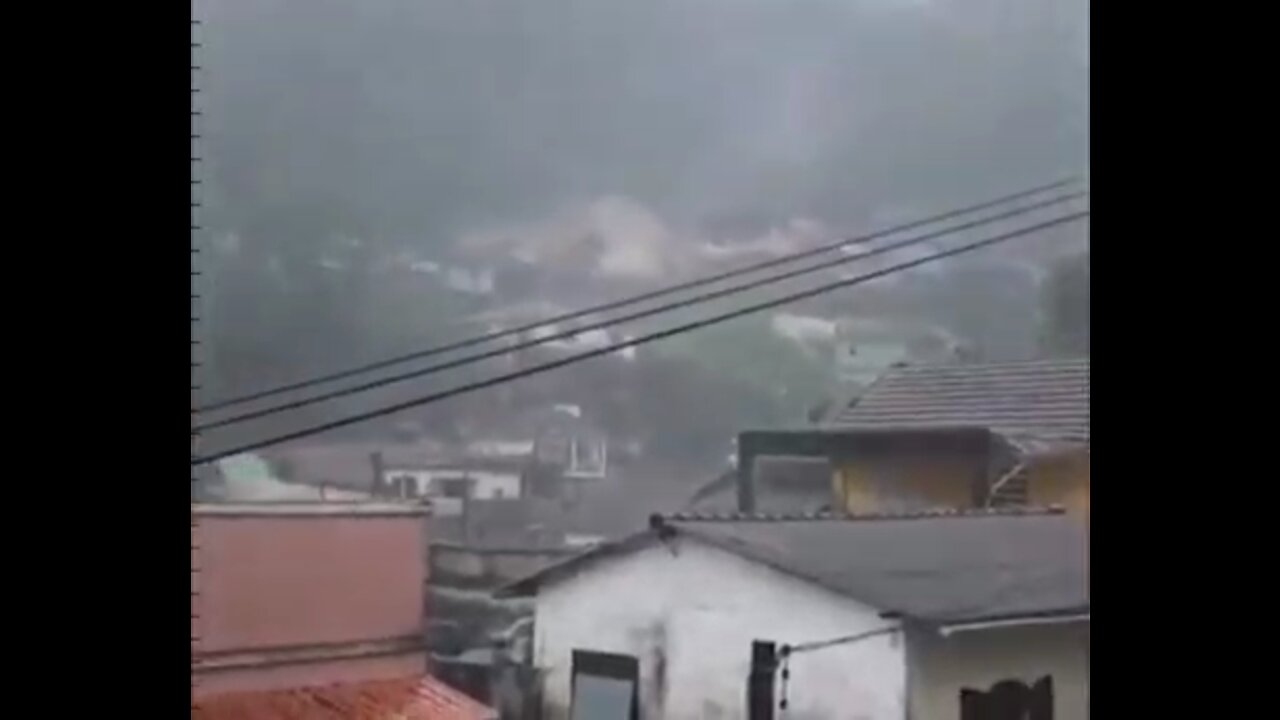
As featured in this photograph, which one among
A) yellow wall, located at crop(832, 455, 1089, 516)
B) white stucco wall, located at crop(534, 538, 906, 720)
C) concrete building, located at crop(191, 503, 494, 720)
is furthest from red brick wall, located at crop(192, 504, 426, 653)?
yellow wall, located at crop(832, 455, 1089, 516)

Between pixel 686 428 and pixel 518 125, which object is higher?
pixel 518 125

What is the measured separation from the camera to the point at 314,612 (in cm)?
120

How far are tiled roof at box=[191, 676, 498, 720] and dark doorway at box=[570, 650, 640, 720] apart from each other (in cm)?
8

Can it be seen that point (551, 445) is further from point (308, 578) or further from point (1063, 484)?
point (1063, 484)

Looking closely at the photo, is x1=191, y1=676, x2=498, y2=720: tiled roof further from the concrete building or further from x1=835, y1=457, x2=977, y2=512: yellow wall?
x1=835, y1=457, x2=977, y2=512: yellow wall

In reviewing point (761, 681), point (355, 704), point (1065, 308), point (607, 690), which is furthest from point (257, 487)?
point (1065, 308)

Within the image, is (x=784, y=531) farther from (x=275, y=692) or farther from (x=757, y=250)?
(x=275, y=692)

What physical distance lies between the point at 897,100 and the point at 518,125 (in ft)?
1.07

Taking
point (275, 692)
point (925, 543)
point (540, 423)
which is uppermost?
point (540, 423)

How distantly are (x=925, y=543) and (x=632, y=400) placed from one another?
0.28 m

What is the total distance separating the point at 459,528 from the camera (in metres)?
1.23

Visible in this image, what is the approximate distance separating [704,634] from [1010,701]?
254mm
